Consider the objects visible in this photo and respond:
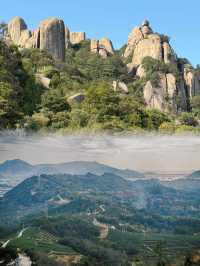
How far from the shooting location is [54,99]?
780 inches

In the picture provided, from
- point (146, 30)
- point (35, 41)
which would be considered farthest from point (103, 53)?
point (35, 41)

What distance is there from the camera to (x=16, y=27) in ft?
155

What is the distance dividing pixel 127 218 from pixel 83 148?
1.30 meters

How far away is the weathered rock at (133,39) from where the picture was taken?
158 ft

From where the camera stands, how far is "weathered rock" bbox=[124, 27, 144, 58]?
48125 mm

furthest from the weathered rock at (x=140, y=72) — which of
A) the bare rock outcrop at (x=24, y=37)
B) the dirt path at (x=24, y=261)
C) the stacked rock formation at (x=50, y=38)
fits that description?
the dirt path at (x=24, y=261)

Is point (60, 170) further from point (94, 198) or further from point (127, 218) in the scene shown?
point (127, 218)

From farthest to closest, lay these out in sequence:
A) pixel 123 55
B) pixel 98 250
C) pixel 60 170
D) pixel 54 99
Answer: pixel 123 55, pixel 54 99, pixel 60 170, pixel 98 250

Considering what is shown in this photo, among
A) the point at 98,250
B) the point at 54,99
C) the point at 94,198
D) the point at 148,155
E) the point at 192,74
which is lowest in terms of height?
the point at 98,250

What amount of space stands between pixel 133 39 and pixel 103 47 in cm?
303

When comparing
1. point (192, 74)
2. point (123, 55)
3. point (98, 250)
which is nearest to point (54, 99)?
point (98, 250)

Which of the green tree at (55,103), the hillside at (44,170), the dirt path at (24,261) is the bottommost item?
the dirt path at (24,261)

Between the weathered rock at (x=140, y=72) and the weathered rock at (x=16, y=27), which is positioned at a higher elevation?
the weathered rock at (x=16, y=27)

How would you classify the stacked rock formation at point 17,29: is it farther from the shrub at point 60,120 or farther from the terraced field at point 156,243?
the terraced field at point 156,243
